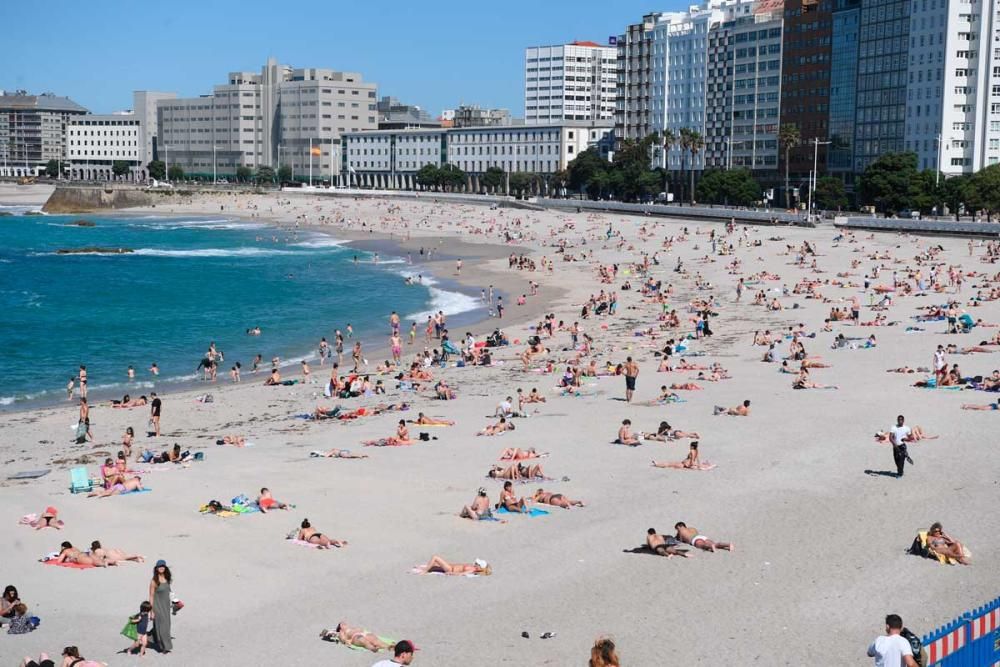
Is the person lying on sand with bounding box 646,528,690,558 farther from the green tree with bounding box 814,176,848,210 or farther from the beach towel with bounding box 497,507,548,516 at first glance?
the green tree with bounding box 814,176,848,210

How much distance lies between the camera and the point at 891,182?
86.4m

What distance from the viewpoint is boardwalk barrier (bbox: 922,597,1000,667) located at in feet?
32.9

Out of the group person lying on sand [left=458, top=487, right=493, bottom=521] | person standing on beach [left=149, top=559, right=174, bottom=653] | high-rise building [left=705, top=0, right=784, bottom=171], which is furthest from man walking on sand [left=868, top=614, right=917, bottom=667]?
high-rise building [left=705, top=0, right=784, bottom=171]

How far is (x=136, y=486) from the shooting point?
63.8ft

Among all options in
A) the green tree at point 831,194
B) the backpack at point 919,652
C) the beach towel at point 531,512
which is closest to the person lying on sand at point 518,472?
the beach towel at point 531,512

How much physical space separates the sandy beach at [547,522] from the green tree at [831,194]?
63.1m

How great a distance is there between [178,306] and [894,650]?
49098 mm

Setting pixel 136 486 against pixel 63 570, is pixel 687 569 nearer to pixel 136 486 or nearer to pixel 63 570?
pixel 63 570

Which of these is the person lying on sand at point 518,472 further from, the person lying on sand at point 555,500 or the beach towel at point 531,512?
the beach towel at point 531,512

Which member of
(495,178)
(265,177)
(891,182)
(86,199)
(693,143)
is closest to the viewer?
(891,182)

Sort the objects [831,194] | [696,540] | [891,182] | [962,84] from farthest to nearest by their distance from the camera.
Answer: [831,194]
[962,84]
[891,182]
[696,540]

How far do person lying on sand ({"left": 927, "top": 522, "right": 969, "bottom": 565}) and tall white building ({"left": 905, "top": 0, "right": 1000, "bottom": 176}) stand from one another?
280 feet

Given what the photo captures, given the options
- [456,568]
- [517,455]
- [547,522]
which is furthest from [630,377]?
[456,568]

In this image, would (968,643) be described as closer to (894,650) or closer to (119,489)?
(894,650)
